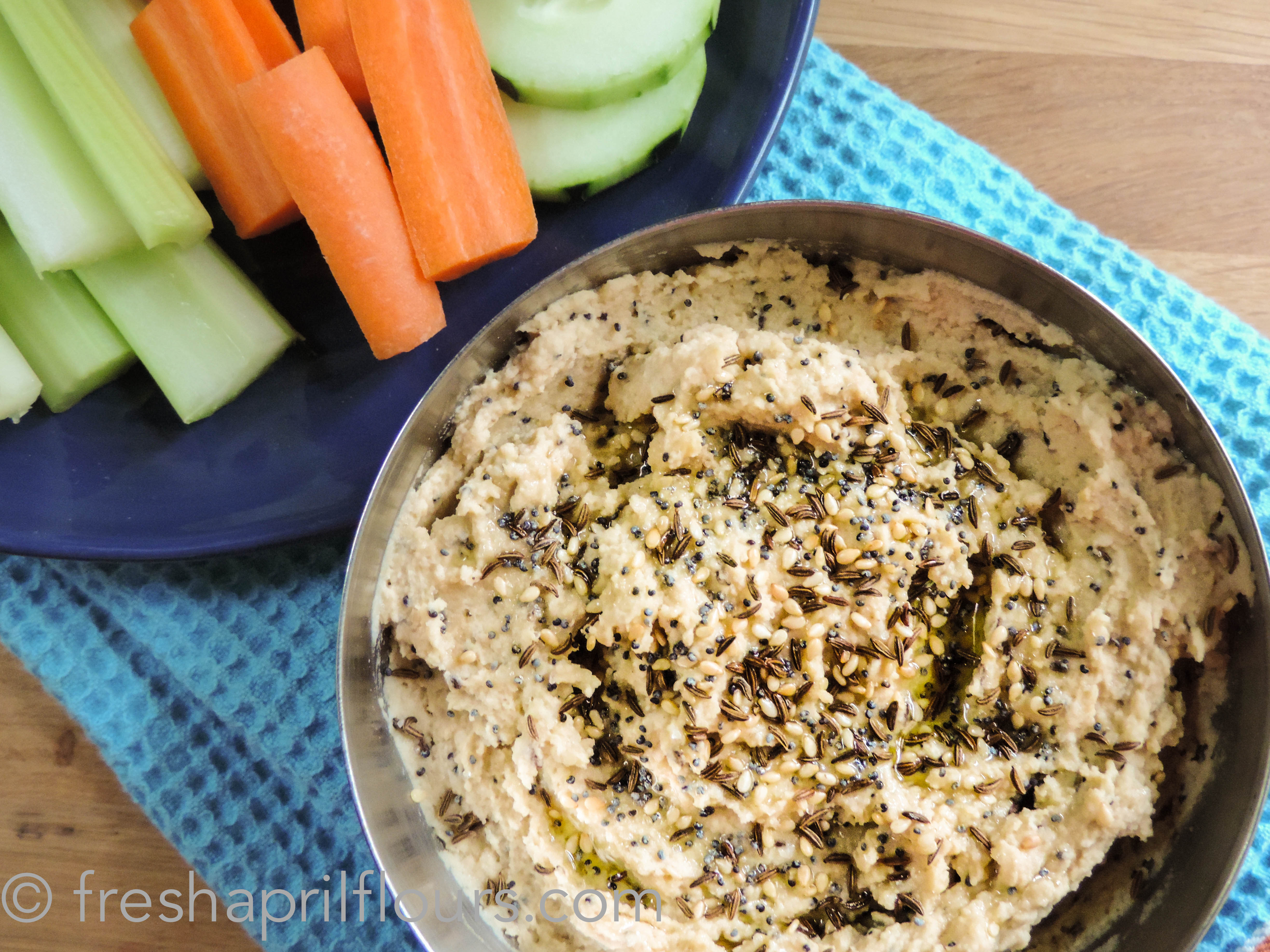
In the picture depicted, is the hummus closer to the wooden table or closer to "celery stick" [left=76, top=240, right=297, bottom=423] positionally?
"celery stick" [left=76, top=240, right=297, bottom=423]

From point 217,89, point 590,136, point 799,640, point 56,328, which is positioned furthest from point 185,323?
point 799,640

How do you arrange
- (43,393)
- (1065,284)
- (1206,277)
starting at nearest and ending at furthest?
(1065,284), (43,393), (1206,277)

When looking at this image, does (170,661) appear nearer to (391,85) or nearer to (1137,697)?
(391,85)

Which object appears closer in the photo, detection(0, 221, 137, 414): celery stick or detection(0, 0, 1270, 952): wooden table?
detection(0, 221, 137, 414): celery stick

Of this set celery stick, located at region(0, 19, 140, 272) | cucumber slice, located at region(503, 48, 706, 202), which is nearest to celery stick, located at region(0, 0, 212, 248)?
celery stick, located at region(0, 19, 140, 272)

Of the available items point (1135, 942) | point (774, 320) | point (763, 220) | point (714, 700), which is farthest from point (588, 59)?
point (1135, 942)
